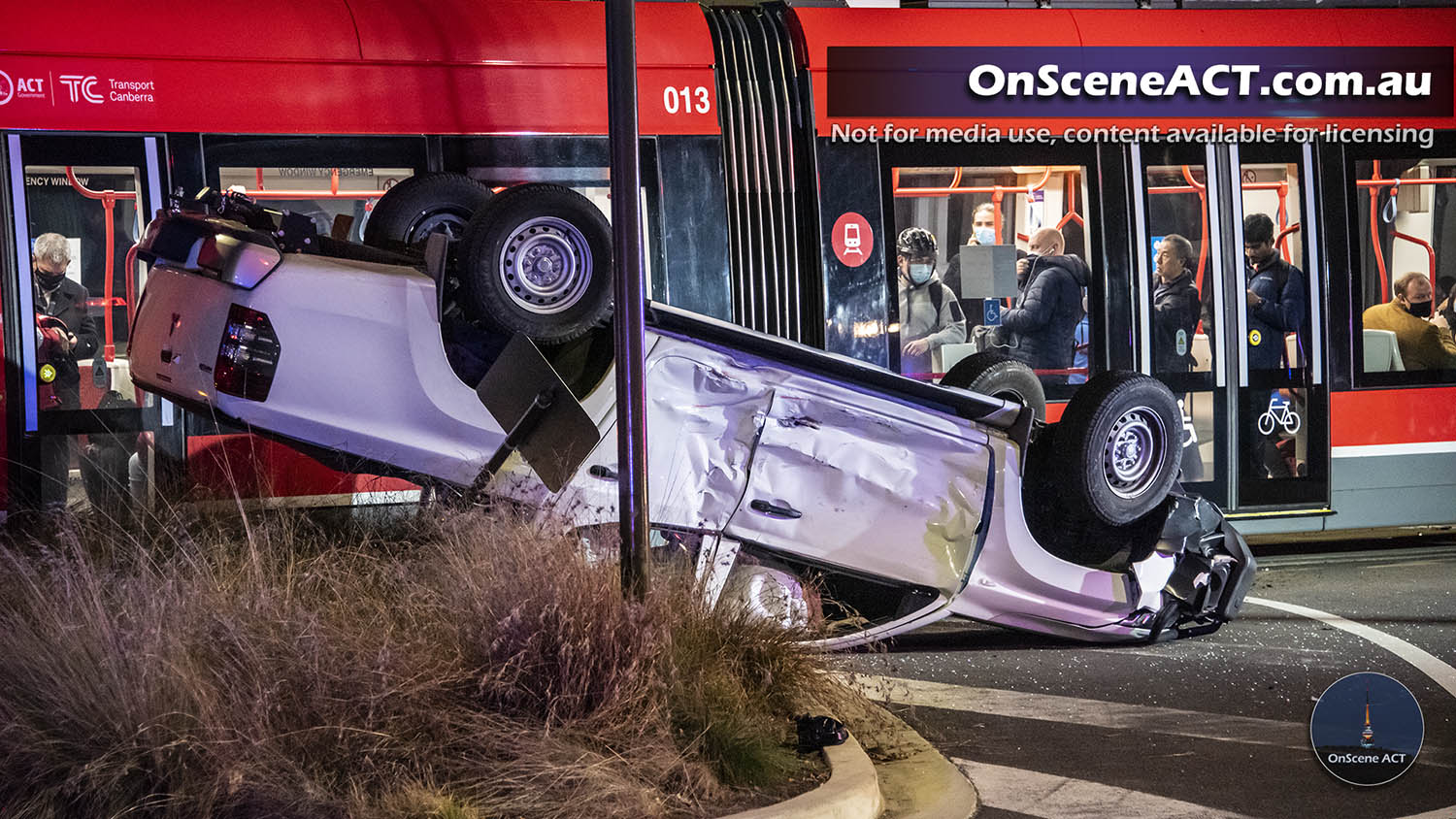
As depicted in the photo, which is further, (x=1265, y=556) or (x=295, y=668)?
(x=1265, y=556)

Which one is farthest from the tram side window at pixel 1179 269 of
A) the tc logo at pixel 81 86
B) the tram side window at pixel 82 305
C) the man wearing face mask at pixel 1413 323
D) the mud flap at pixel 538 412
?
the tc logo at pixel 81 86

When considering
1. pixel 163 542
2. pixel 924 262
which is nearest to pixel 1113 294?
pixel 924 262

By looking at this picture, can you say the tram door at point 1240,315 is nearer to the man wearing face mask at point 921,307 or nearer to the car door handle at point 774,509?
the man wearing face mask at point 921,307

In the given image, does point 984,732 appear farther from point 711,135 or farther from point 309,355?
point 711,135

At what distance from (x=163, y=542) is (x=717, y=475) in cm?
267

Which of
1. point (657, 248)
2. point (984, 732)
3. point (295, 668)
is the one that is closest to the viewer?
point (295, 668)

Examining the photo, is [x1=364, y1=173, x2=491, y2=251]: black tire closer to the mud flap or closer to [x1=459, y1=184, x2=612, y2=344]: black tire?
[x1=459, y1=184, x2=612, y2=344]: black tire

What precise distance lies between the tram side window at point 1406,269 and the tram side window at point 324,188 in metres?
6.66

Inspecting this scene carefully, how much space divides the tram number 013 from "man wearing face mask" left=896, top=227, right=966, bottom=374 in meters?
1.53

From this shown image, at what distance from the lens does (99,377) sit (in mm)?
8625

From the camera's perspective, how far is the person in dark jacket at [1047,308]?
1020 cm

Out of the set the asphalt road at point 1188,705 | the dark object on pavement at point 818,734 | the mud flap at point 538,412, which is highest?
the mud flap at point 538,412

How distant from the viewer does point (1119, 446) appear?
7.95 metres

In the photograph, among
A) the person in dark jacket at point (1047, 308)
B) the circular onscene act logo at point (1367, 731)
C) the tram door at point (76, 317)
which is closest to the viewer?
the circular onscene act logo at point (1367, 731)
